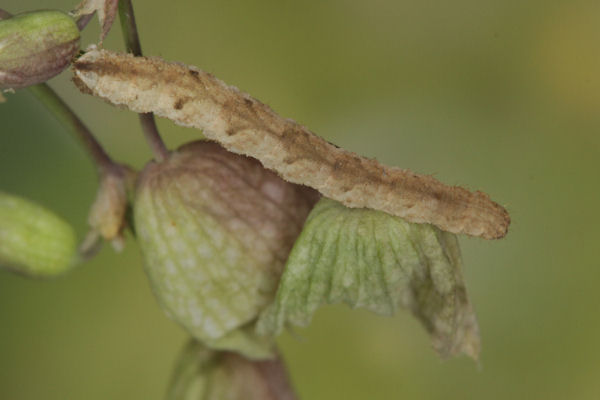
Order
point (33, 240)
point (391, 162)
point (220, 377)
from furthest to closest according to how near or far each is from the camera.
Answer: point (391, 162) → point (220, 377) → point (33, 240)

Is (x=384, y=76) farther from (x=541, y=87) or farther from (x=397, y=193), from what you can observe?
(x=397, y=193)

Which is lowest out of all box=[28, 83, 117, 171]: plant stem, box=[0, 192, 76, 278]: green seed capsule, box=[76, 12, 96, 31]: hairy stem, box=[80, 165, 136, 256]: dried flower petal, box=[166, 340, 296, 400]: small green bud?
box=[166, 340, 296, 400]: small green bud

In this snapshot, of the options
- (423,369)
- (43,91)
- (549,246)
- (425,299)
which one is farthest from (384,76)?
(43,91)

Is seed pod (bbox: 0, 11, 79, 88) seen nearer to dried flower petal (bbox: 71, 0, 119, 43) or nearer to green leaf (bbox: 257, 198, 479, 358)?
dried flower petal (bbox: 71, 0, 119, 43)

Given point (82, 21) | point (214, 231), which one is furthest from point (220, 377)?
point (82, 21)

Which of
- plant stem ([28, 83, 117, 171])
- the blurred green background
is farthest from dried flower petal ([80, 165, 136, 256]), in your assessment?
the blurred green background

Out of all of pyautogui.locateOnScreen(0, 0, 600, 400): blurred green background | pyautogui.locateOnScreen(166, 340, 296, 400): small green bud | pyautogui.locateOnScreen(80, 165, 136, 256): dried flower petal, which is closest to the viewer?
pyautogui.locateOnScreen(80, 165, 136, 256): dried flower petal

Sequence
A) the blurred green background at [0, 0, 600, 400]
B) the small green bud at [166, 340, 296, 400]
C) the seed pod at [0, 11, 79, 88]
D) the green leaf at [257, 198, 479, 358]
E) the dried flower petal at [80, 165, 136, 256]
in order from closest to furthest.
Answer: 1. the seed pod at [0, 11, 79, 88]
2. the green leaf at [257, 198, 479, 358]
3. the dried flower petal at [80, 165, 136, 256]
4. the small green bud at [166, 340, 296, 400]
5. the blurred green background at [0, 0, 600, 400]

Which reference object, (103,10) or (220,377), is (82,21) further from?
(220,377)

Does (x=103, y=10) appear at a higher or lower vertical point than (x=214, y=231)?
higher
